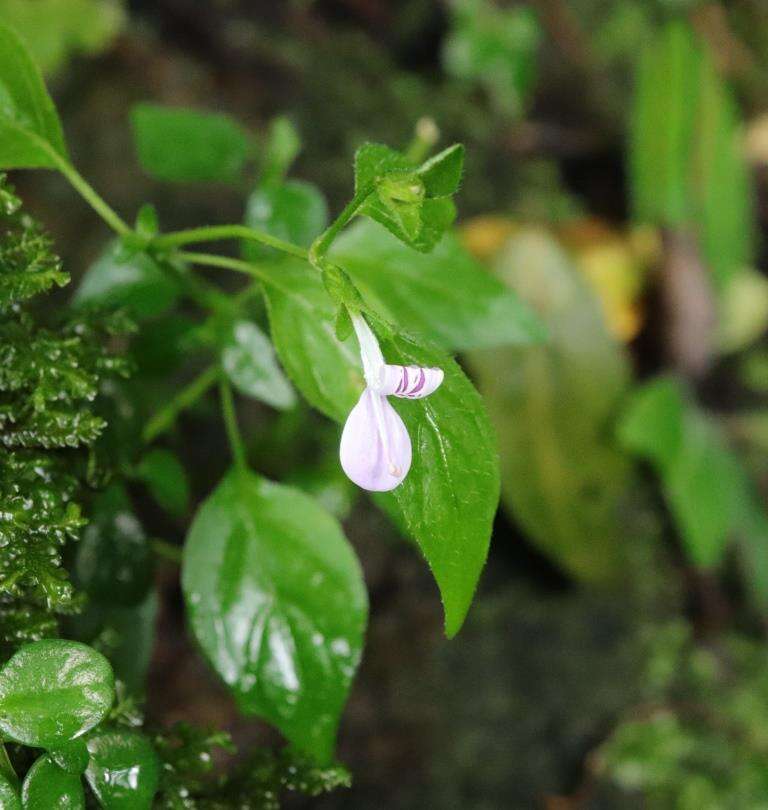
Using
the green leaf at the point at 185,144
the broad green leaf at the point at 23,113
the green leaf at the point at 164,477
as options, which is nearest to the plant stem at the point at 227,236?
the broad green leaf at the point at 23,113

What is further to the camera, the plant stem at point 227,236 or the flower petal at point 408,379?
the plant stem at point 227,236

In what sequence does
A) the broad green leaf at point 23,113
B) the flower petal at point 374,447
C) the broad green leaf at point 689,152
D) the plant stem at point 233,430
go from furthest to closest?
the broad green leaf at point 689,152 → the plant stem at point 233,430 → the broad green leaf at point 23,113 → the flower petal at point 374,447

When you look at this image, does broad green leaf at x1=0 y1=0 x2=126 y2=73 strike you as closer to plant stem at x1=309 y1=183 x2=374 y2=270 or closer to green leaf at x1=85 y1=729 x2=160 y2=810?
plant stem at x1=309 y1=183 x2=374 y2=270

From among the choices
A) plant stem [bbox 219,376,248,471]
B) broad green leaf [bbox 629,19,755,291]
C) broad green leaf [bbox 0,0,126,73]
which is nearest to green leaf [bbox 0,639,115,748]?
plant stem [bbox 219,376,248,471]

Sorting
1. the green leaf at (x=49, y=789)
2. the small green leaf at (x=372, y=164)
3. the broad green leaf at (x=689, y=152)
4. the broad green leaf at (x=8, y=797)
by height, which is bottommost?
the broad green leaf at (x=689, y=152)

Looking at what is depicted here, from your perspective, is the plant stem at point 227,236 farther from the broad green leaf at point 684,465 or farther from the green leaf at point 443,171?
the broad green leaf at point 684,465

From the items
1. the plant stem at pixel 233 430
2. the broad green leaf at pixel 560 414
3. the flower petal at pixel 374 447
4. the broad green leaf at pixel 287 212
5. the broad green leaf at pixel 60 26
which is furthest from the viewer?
the broad green leaf at pixel 560 414

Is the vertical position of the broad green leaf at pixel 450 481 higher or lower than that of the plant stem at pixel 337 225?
lower
